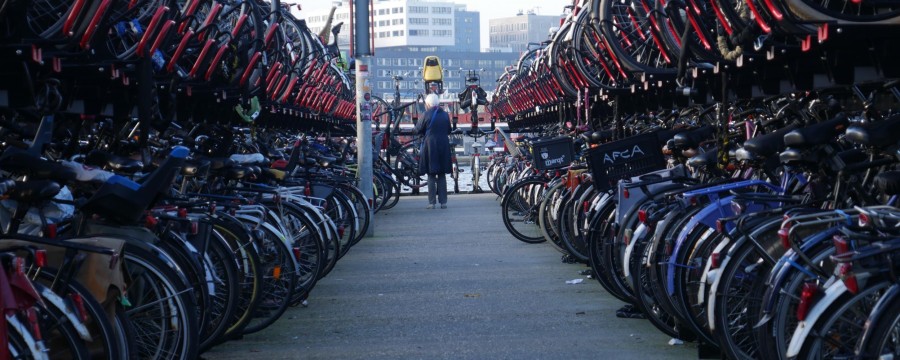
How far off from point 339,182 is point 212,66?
9.80 feet

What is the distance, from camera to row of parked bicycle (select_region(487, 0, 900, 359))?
4.92 m

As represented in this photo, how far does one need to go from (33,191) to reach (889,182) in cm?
326

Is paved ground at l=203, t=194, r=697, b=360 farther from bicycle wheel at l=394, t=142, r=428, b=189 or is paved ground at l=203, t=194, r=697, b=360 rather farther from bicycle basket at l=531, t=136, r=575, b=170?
bicycle wheel at l=394, t=142, r=428, b=189

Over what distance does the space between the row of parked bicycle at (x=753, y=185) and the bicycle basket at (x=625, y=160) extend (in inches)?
0.4

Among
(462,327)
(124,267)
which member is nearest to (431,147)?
(462,327)

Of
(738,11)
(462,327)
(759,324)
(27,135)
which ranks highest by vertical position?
(738,11)

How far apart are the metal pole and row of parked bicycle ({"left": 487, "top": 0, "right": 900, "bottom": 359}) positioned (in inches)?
157

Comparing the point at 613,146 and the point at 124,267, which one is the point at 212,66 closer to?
the point at 613,146

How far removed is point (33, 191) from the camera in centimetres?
550

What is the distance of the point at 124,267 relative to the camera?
540cm

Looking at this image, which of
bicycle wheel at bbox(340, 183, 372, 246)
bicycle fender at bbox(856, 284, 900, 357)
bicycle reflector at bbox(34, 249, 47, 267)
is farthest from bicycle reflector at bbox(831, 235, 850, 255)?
bicycle wheel at bbox(340, 183, 372, 246)

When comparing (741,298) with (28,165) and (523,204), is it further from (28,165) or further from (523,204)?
(523,204)

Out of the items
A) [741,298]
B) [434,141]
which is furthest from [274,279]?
[434,141]

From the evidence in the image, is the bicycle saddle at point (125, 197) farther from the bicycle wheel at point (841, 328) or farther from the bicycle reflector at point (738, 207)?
the bicycle wheel at point (841, 328)
